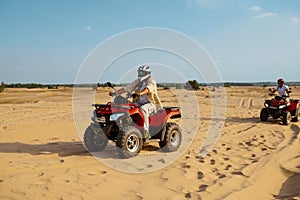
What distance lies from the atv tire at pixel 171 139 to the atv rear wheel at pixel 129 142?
825 mm

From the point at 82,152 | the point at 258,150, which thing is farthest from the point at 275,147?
the point at 82,152

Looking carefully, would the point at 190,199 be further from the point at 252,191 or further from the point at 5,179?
the point at 5,179

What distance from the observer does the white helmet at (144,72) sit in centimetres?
648

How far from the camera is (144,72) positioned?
6.50 m

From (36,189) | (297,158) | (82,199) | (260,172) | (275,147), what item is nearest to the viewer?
(82,199)

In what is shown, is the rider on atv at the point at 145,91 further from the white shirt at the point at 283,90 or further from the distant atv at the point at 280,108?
the white shirt at the point at 283,90

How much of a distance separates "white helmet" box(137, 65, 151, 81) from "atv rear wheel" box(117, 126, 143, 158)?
1226 mm

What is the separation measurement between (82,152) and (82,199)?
2.73 m

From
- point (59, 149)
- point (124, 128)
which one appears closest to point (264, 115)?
point (124, 128)

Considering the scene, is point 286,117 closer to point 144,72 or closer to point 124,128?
point 144,72

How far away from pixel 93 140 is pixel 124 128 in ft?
3.64

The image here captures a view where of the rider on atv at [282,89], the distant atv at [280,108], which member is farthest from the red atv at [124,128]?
the rider on atv at [282,89]

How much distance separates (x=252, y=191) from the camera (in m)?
4.32

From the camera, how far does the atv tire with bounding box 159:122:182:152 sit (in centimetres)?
686
